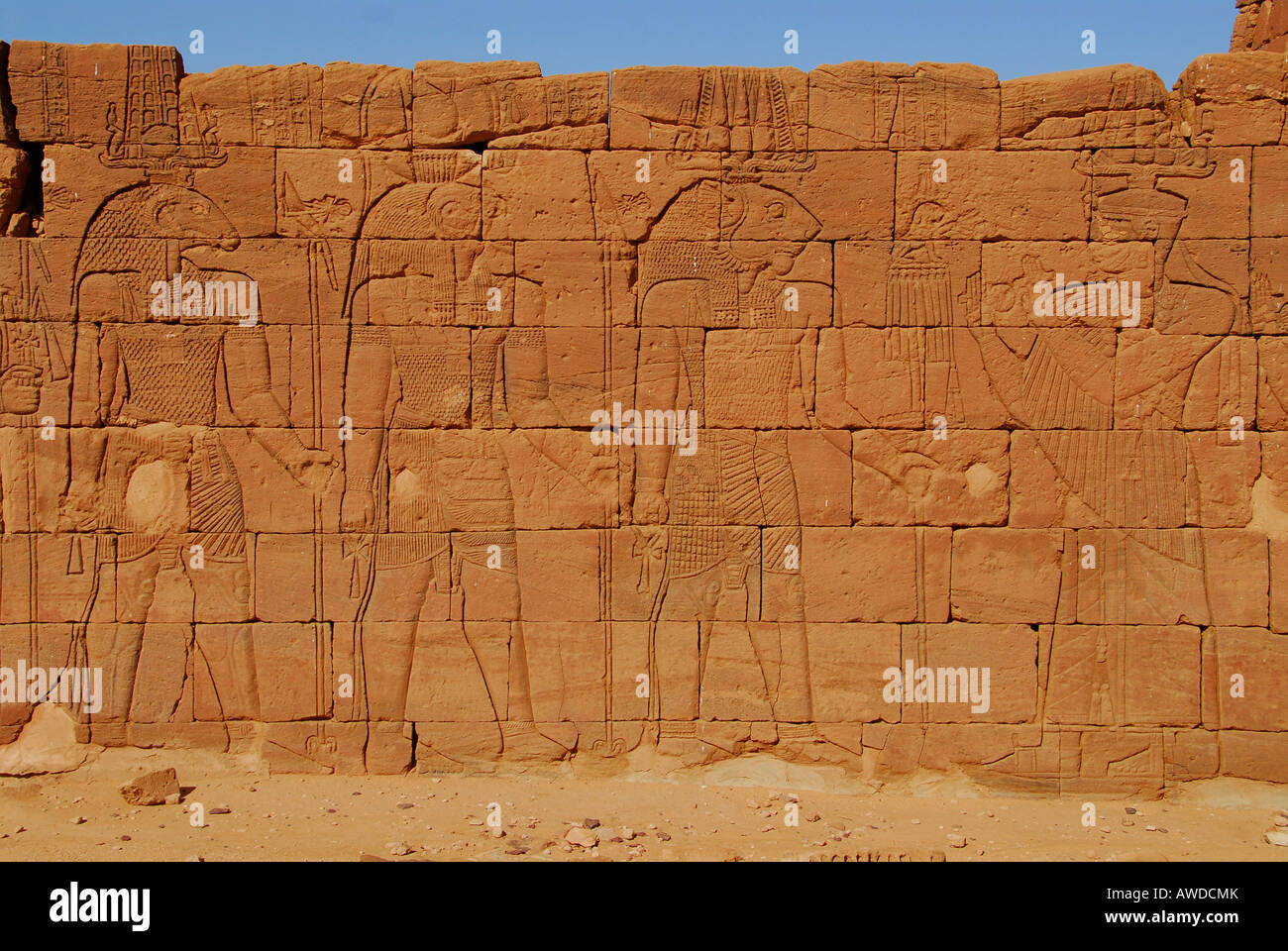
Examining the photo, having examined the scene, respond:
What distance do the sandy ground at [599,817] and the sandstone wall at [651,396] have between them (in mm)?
197

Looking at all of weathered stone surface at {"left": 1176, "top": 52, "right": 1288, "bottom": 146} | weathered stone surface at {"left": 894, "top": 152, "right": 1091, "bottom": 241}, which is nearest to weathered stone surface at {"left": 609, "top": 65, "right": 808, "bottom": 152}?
weathered stone surface at {"left": 894, "top": 152, "right": 1091, "bottom": 241}

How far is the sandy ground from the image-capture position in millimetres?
5445

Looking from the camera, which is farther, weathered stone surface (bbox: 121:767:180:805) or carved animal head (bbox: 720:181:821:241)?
carved animal head (bbox: 720:181:821:241)

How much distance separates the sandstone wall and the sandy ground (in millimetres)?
197

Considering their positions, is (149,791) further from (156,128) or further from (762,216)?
(762,216)

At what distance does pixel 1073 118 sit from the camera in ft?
20.4

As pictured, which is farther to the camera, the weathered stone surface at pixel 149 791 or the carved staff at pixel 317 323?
the carved staff at pixel 317 323

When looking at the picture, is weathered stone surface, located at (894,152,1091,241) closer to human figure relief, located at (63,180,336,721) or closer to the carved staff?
the carved staff

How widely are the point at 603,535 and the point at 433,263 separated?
2048 mm

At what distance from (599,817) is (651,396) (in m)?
2.60

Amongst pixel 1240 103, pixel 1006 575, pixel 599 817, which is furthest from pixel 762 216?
pixel 599 817

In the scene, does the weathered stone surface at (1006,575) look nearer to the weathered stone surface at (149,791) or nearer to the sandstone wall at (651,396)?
the sandstone wall at (651,396)

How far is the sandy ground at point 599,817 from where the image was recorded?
5445 mm

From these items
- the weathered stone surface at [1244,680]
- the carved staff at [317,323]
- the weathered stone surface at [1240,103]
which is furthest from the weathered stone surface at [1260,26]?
the carved staff at [317,323]
